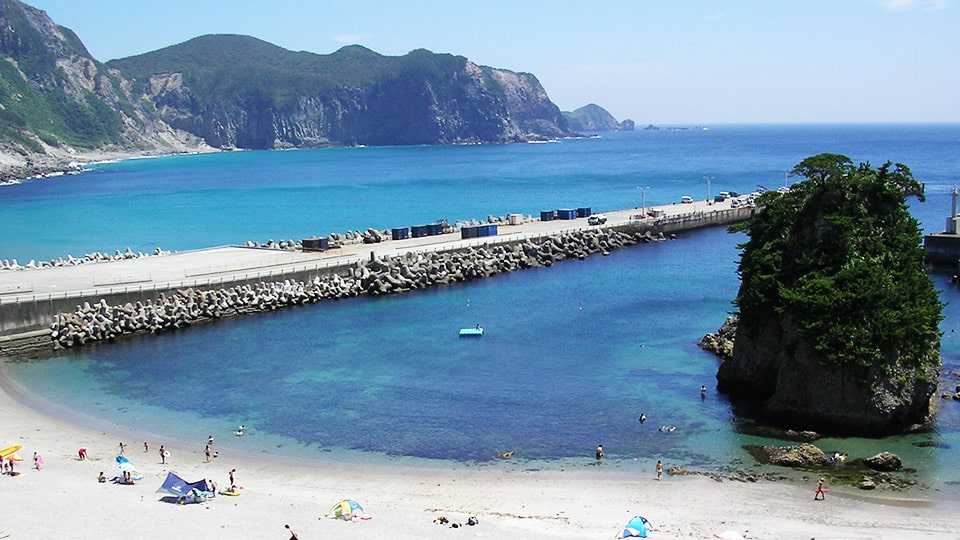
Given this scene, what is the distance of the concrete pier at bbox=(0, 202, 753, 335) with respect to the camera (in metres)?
63.5

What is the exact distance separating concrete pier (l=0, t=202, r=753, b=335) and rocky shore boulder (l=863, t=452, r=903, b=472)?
1836 inches

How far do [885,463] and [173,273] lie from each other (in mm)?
53313

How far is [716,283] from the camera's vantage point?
79.8 m

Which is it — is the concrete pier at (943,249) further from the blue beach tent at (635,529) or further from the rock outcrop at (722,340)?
the blue beach tent at (635,529)

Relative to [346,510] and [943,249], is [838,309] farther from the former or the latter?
[943,249]

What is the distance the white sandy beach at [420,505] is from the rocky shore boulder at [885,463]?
11.0ft

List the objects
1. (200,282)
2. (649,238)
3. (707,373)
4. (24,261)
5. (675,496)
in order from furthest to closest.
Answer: (649,238)
(24,261)
(200,282)
(707,373)
(675,496)

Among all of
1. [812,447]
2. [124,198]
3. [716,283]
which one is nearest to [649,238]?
[716,283]

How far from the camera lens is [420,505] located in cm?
3516

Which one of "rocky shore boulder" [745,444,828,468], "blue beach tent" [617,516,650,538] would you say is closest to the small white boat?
"rocky shore boulder" [745,444,828,468]

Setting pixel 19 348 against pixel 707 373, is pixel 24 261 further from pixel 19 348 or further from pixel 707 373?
pixel 707 373

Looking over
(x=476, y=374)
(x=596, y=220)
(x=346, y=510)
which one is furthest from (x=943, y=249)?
(x=346, y=510)

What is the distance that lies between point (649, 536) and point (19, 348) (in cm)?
4273

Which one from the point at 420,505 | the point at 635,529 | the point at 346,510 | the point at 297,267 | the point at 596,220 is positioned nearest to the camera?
the point at 635,529
